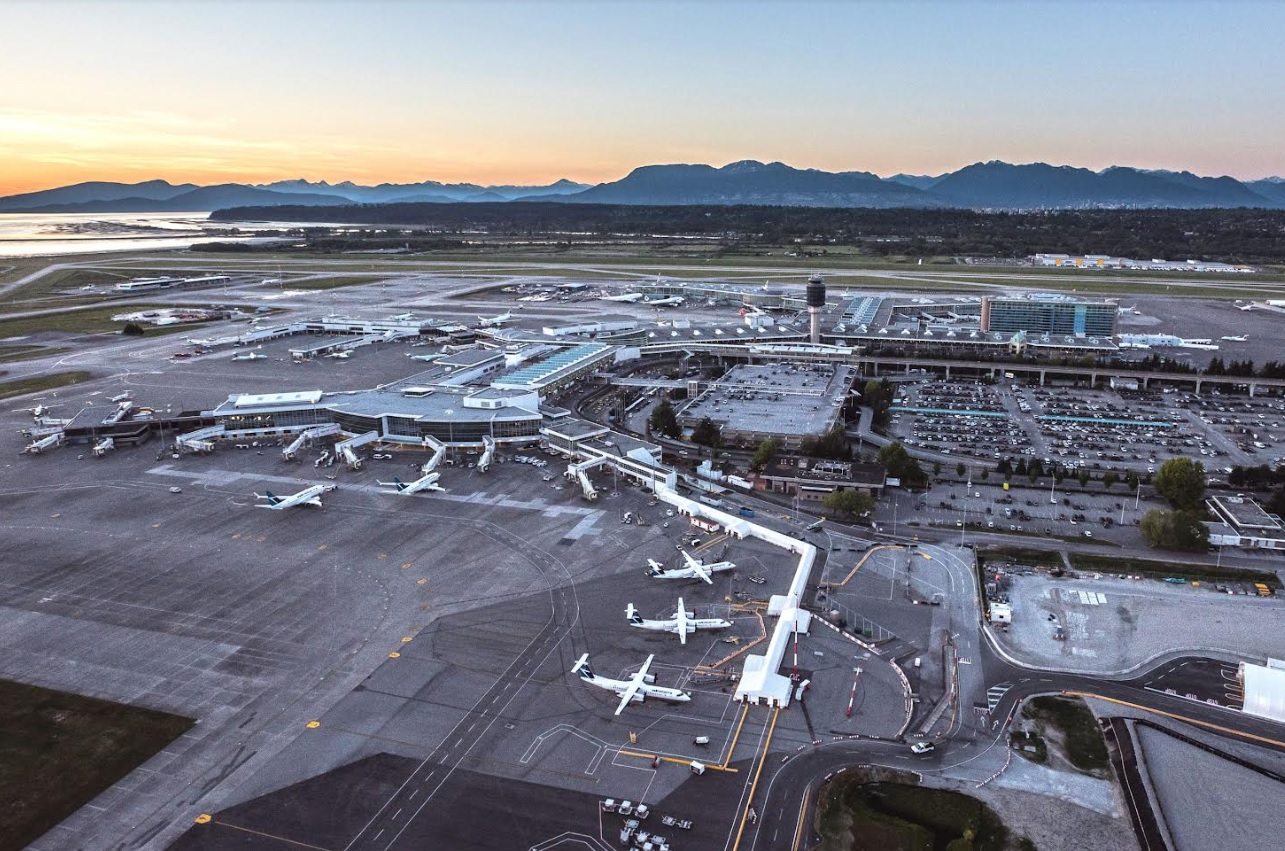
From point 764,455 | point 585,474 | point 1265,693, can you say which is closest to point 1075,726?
point 1265,693

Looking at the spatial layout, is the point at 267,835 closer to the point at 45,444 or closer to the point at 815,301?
the point at 45,444

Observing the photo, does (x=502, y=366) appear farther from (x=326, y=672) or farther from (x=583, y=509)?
(x=326, y=672)

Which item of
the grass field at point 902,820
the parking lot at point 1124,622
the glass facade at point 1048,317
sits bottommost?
the grass field at point 902,820

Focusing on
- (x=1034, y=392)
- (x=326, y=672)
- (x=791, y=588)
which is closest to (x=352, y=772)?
(x=326, y=672)

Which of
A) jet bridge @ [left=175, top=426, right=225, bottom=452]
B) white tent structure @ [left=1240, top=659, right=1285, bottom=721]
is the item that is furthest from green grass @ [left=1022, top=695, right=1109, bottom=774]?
jet bridge @ [left=175, top=426, right=225, bottom=452]

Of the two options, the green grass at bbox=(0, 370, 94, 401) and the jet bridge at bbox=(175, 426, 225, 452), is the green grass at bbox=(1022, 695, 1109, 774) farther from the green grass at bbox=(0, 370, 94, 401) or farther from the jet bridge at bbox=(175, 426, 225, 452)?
the green grass at bbox=(0, 370, 94, 401)

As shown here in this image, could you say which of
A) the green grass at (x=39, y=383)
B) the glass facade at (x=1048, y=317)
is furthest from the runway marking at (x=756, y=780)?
the glass facade at (x=1048, y=317)

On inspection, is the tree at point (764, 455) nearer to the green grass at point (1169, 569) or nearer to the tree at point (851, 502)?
the tree at point (851, 502)

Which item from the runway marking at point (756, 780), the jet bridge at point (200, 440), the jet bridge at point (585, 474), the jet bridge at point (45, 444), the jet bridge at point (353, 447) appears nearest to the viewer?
the runway marking at point (756, 780)
